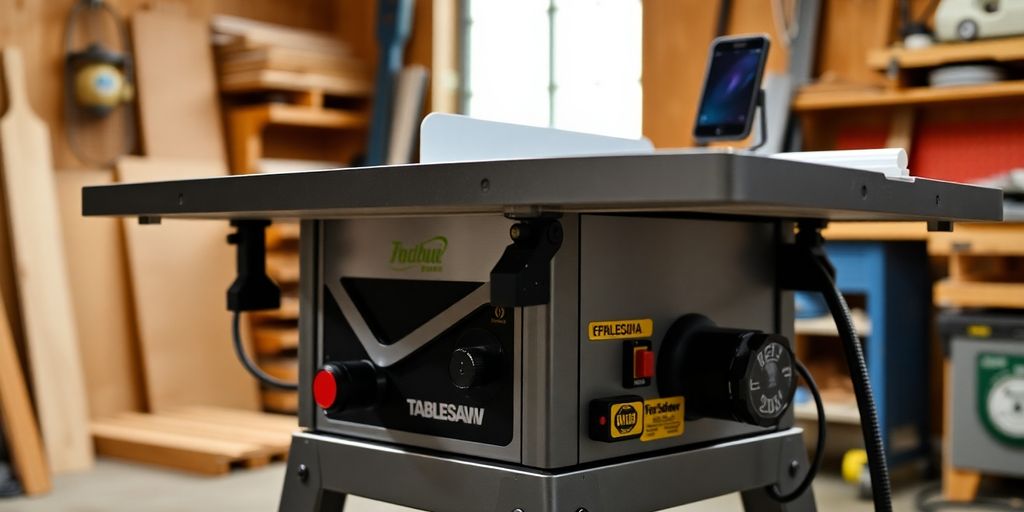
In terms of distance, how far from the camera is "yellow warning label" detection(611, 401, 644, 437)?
116cm

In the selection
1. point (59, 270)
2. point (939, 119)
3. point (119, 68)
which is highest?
point (119, 68)

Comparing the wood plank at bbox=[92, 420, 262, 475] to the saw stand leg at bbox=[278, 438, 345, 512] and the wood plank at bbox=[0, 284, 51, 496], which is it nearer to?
the wood plank at bbox=[0, 284, 51, 496]

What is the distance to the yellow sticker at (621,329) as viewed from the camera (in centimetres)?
116

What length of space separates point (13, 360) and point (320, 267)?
230cm

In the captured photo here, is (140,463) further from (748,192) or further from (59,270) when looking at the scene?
(748,192)

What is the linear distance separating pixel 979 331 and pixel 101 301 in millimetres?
2898

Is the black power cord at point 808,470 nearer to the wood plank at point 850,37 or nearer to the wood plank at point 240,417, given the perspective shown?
the wood plank at point 850,37

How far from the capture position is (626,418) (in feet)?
3.85

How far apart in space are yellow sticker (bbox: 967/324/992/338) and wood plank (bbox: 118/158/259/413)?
2.63m

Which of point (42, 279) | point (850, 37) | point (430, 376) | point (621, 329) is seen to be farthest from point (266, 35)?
point (621, 329)

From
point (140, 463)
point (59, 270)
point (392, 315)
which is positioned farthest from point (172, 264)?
point (392, 315)

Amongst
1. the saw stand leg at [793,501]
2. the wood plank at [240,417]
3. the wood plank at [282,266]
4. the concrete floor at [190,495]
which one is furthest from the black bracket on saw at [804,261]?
the wood plank at [282,266]

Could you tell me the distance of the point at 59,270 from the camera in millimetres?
3709

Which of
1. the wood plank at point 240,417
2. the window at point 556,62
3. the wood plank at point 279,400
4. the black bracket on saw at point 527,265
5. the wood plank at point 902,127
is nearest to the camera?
the black bracket on saw at point 527,265
